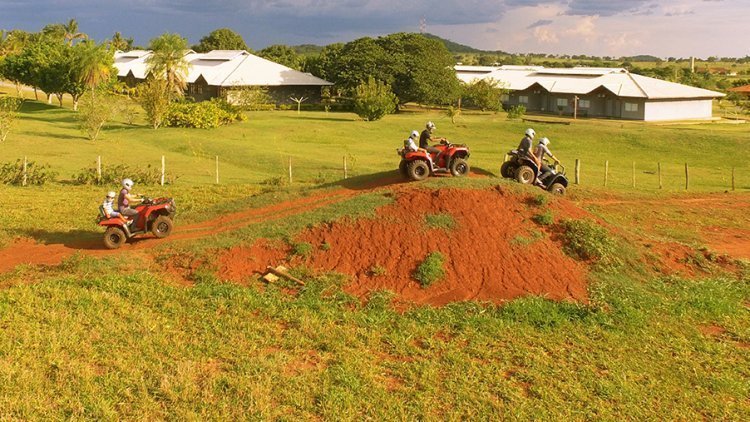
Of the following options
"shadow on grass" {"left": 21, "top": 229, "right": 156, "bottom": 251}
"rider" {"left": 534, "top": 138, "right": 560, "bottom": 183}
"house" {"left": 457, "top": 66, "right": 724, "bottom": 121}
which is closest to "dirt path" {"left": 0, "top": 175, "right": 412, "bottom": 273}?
"shadow on grass" {"left": 21, "top": 229, "right": 156, "bottom": 251}

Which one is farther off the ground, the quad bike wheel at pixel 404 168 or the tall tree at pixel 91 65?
the tall tree at pixel 91 65

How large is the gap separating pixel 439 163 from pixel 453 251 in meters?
4.79

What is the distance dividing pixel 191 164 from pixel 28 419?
25.4m

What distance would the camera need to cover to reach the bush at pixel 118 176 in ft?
83.9

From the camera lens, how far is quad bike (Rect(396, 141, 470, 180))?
16719mm

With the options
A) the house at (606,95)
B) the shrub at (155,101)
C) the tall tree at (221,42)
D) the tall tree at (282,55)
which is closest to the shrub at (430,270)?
the shrub at (155,101)

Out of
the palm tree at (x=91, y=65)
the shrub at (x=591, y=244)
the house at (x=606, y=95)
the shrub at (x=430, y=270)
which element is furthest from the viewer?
the house at (x=606, y=95)

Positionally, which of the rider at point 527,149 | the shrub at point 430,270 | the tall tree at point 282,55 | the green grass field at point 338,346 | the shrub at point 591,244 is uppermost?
the tall tree at point 282,55

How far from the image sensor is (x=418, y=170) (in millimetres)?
16812

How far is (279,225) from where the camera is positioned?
14188 millimetres

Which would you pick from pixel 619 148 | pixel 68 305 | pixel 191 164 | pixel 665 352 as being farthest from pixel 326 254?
pixel 619 148

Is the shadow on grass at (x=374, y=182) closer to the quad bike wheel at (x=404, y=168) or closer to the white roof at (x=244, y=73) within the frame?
the quad bike wheel at (x=404, y=168)

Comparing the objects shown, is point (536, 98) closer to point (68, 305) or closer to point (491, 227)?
point (491, 227)

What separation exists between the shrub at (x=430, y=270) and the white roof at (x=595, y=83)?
53.0 meters
